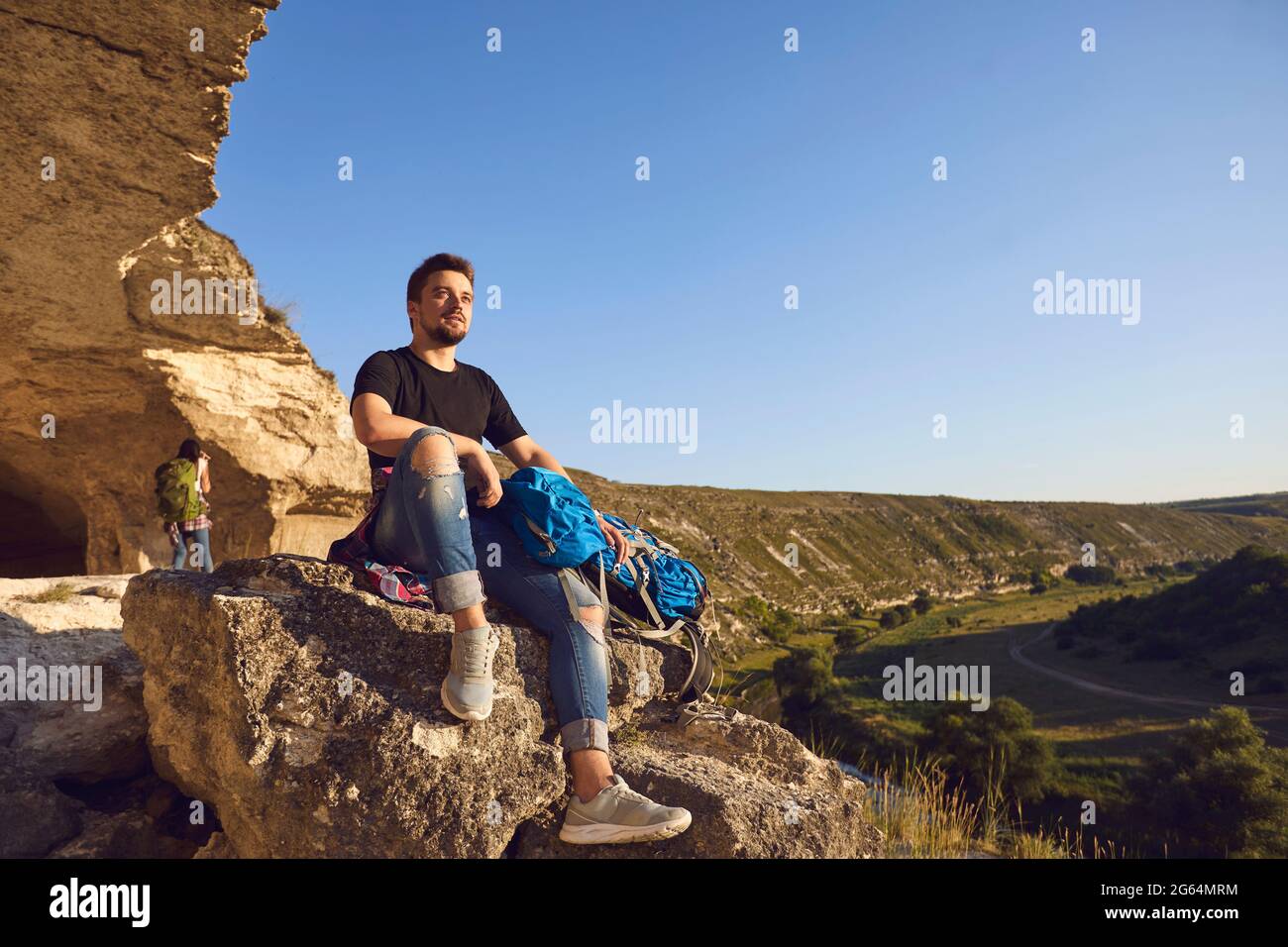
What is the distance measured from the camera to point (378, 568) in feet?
12.0

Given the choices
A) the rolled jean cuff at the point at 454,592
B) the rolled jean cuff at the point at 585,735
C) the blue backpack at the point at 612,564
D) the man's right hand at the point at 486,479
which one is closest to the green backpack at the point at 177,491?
the blue backpack at the point at 612,564

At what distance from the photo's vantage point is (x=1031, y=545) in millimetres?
119125

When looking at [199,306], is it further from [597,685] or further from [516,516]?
[597,685]

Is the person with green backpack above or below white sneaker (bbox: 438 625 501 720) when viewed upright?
above

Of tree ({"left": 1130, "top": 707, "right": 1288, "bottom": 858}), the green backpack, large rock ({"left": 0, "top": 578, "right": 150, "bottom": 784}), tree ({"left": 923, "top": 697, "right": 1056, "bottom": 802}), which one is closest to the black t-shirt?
large rock ({"left": 0, "top": 578, "right": 150, "bottom": 784})

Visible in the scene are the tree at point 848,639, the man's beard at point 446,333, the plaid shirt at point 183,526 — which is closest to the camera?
the man's beard at point 446,333

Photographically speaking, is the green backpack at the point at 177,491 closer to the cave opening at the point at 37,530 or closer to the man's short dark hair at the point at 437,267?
the cave opening at the point at 37,530

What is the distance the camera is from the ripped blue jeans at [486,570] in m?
3.18

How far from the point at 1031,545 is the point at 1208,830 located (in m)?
102

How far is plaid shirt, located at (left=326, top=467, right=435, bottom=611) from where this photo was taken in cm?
361

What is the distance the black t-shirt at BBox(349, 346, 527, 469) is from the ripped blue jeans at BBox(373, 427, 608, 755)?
41 centimetres

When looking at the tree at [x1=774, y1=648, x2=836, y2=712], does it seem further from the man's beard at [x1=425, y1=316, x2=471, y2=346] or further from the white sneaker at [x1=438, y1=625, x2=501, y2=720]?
the white sneaker at [x1=438, y1=625, x2=501, y2=720]

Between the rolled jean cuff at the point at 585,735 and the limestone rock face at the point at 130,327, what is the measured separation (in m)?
5.48
